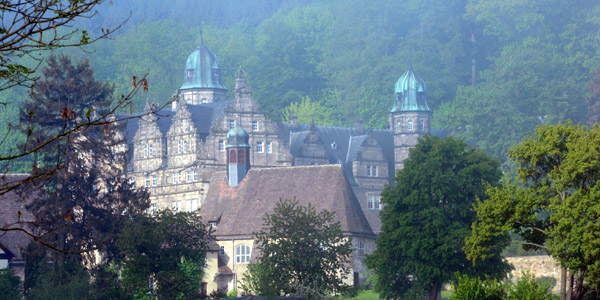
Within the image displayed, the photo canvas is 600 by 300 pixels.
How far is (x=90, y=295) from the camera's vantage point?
5094 cm

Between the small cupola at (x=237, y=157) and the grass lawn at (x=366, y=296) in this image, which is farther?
the small cupola at (x=237, y=157)

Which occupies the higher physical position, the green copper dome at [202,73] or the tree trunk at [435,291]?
the green copper dome at [202,73]

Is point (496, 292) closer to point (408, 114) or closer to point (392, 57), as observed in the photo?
point (408, 114)

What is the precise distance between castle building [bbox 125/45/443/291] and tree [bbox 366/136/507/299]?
1489cm

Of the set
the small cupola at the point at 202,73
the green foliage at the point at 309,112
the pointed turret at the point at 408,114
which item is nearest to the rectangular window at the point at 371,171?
the pointed turret at the point at 408,114

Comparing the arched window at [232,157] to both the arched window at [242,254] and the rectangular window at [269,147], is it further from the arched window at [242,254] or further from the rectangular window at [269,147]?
the rectangular window at [269,147]

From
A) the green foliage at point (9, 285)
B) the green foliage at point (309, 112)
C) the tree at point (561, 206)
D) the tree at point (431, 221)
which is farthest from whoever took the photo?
the green foliage at point (309, 112)

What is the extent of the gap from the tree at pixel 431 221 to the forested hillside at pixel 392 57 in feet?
165

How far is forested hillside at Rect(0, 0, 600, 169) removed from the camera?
368ft

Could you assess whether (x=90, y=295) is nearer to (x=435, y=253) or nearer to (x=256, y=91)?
(x=435, y=253)

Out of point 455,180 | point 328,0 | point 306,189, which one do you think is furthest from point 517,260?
point 328,0

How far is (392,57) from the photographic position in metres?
140

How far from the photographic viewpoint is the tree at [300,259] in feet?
172

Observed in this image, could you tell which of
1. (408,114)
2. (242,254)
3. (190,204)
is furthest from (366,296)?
(408,114)
